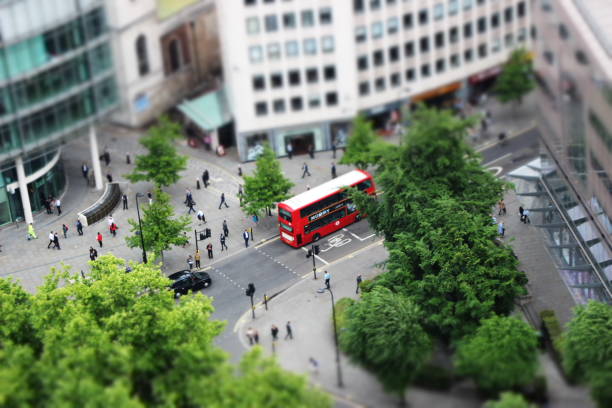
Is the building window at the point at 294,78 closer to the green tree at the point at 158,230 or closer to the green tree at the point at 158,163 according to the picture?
the green tree at the point at 158,163

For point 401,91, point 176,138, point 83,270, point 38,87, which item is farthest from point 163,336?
point 401,91

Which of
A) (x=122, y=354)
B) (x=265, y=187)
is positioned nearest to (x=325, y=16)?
(x=265, y=187)

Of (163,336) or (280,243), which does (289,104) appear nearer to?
(280,243)

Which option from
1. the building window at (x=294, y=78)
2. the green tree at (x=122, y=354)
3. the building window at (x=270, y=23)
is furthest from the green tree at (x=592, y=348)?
the building window at (x=270, y=23)

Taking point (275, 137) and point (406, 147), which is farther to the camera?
point (275, 137)

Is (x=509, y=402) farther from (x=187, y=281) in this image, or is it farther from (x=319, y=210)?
(x=319, y=210)

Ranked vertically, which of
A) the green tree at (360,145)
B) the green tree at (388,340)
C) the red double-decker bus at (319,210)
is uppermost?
the green tree at (360,145)
